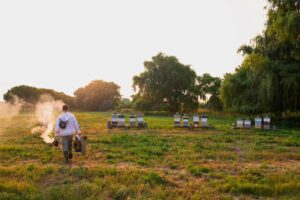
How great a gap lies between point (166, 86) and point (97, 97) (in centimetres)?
3018

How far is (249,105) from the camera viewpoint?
25.0 m

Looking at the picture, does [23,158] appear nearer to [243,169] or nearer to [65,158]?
[65,158]

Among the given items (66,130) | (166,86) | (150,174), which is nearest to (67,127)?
(66,130)

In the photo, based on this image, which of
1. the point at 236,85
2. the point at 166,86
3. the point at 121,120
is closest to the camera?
the point at 121,120

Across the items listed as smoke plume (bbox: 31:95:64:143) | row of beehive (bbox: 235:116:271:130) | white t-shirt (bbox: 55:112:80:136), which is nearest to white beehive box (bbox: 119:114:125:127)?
smoke plume (bbox: 31:95:64:143)

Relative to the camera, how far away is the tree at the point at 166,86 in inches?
1834

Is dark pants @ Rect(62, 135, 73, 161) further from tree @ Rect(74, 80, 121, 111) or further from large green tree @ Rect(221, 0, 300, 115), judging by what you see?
tree @ Rect(74, 80, 121, 111)

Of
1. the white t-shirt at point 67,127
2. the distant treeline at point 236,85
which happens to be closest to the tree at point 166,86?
the distant treeline at point 236,85

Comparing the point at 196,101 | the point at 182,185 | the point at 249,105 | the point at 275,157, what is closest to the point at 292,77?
the point at 249,105

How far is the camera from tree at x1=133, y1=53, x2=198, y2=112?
4659 cm

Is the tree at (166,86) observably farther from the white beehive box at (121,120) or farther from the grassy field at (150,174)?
the grassy field at (150,174)

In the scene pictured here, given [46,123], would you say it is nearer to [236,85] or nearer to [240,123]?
[240,123]

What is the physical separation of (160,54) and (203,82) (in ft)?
41.3

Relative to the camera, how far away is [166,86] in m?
46.8
